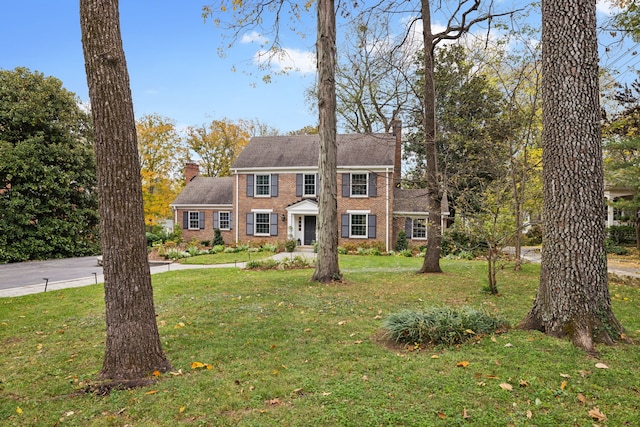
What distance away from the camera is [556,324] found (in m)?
4.18

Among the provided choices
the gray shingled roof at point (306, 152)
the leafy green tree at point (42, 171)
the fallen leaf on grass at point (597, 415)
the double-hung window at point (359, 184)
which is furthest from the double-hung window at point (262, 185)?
the fallen leaf on grass at point (597, 415)

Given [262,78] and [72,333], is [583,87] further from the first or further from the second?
[262,78]

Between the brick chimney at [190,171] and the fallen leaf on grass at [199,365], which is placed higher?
the brick chimney at [190,171]

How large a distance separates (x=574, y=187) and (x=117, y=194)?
461 cm

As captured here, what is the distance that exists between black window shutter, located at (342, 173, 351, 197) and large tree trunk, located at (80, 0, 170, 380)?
1938 cm

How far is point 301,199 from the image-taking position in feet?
77.6

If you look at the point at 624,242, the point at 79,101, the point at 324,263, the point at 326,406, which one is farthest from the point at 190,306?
the point at 624,242

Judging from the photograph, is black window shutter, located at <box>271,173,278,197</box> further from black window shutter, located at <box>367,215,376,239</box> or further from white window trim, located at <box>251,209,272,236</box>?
black window shutter, located at <box>367,215,376,239</box>

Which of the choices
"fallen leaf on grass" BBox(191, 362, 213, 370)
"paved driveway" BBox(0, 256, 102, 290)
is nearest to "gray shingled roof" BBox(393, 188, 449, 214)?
"paved driveway" BBox(0, 256, 102, 290)

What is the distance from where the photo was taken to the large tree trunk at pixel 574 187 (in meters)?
4.10

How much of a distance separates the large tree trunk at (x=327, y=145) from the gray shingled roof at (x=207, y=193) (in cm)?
1714

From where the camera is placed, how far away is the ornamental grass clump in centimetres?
434

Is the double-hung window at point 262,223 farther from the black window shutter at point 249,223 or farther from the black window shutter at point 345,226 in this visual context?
the black window shutter at point 345,226

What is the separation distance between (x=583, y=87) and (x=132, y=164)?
4.71m
